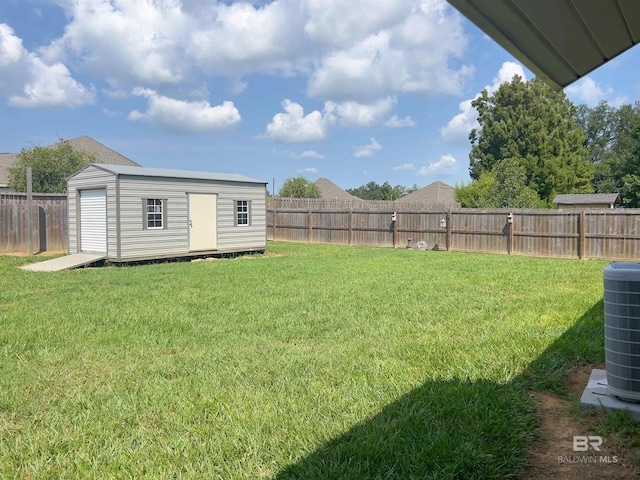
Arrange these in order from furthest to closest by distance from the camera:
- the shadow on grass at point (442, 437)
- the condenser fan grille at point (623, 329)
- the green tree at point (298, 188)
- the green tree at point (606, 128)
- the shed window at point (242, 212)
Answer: the green tree at point (606, 128), the green tree at point (298, 188), the shed window at point (242, 212), the condenser fan grille at point (623, 329), the shadow on grass at point (442, 437)

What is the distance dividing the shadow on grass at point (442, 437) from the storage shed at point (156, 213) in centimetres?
1105

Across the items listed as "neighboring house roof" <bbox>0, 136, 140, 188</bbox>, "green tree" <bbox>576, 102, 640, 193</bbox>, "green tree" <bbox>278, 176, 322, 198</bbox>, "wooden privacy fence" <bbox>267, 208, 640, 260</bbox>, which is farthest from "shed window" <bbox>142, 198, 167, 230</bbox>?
"green tree" <bbox>576, 102, 640, 193</bbox>

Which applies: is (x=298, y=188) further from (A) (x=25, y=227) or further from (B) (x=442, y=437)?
(B) (x=442, y=437)

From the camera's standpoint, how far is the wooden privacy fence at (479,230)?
14.0 metres

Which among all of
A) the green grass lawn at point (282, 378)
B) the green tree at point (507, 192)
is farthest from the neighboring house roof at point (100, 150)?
the green grass lawn at point (282, 378)

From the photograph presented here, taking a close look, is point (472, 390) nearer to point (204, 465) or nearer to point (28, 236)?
point (204, 465)

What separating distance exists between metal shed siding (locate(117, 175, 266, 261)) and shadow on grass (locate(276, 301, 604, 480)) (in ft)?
36.2

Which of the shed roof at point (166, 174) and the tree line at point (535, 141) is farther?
the tree line at point (535, 141)

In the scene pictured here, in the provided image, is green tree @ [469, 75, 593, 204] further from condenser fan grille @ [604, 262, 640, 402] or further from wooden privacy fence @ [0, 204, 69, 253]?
condenser fan grille @ [604, 262, 640, 402]

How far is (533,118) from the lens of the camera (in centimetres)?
3628

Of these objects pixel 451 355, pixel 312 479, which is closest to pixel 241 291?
pixel 451 355

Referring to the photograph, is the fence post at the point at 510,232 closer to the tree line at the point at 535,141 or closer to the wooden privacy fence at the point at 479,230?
the wooden privacy fence at the point at 479,230

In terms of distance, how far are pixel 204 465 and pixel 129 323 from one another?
142 inches

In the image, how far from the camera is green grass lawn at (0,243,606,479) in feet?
8.71
